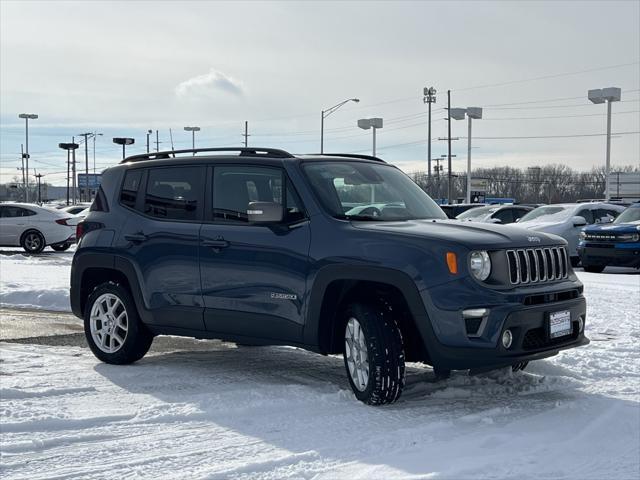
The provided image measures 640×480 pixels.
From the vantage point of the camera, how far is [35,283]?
46.8 ft

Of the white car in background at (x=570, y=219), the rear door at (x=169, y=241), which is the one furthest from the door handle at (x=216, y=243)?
the white car in background at (x=570, y=219)

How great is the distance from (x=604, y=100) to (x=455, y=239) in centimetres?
4364

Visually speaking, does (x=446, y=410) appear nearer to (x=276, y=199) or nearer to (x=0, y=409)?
(x=276, y=199)

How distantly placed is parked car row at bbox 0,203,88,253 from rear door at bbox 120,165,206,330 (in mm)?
18350

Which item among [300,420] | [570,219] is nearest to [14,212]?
[570,219]

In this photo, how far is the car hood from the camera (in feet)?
18.6

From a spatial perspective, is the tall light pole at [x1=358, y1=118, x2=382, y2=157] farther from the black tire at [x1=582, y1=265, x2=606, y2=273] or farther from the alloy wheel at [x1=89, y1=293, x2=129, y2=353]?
the alloy wheel at [x1=89, y1=293, x2=129, y2=353]

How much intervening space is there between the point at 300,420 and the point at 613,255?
1326cm

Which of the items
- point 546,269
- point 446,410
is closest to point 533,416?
point 446,410

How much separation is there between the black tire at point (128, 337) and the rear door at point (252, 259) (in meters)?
0.93

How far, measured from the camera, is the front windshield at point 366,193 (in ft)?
21.0

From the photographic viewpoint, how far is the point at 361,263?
589 centimetres

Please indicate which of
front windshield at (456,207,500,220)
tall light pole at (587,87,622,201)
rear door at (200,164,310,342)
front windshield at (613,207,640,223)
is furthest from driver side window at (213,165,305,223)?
tall light pole at (587,87,622,201)

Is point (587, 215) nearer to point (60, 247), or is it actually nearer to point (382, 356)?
point (60, 247)
